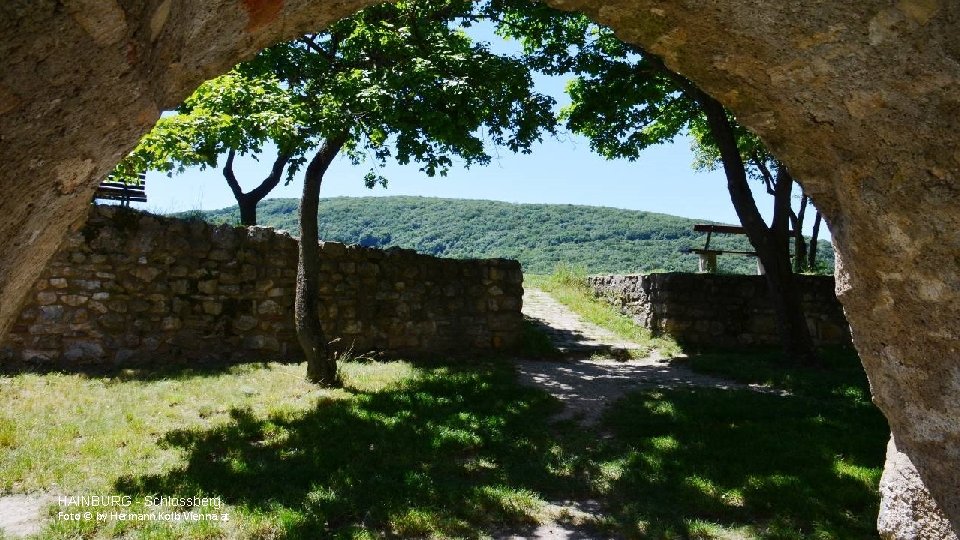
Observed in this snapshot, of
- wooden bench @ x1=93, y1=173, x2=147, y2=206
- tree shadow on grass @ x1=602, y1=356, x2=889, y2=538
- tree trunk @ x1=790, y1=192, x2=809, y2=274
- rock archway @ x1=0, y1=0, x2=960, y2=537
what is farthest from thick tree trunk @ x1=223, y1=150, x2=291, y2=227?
rock archway @ x1=0, y1=0, x2=960, y2=537

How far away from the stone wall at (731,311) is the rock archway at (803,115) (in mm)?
9291

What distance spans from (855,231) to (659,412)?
15.1 ft

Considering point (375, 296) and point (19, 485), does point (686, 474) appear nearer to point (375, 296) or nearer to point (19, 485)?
point (19, 485)

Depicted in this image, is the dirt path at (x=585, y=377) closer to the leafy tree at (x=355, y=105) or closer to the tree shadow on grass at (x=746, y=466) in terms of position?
the tree shadow on grass at (x=746, y=466)

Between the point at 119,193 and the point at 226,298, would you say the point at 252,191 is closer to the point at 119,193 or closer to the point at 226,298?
the point at 119,193

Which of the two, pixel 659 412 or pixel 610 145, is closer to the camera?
pixel 659 412

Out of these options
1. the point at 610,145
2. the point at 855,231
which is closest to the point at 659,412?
the point at 855,231

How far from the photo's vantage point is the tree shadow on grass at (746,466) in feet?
12.7

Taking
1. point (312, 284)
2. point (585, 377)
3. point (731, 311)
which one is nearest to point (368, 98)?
point (312, 284)

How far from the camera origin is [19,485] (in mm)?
4062

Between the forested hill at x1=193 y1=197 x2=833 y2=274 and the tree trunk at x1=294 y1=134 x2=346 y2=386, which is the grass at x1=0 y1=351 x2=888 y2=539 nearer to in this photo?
the tree trunk at x1=294 y1=134 x2=346 y2=386

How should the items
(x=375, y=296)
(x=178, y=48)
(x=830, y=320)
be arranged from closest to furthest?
(x=178, y=48), (x=375, y=296), (x=830, y=320)

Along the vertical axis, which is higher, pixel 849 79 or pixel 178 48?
pixel 849 79

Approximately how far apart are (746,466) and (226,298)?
6315 mm
